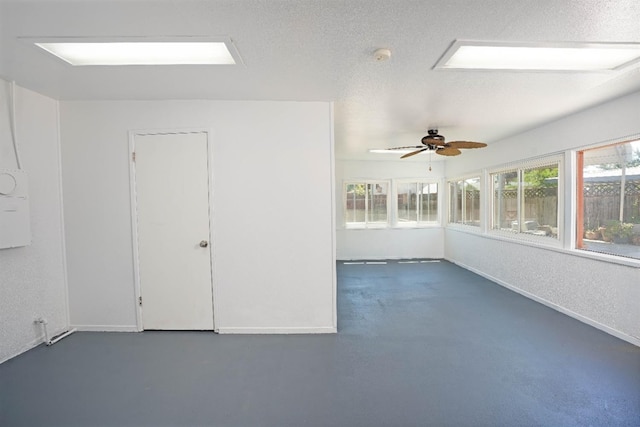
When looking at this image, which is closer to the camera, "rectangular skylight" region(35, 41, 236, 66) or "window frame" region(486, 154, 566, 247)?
"rectangular skylight" region(35, 41, 236, 66)

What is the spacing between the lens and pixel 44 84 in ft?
7.99

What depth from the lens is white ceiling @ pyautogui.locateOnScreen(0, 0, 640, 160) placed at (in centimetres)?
148

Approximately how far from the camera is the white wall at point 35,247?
2406mm

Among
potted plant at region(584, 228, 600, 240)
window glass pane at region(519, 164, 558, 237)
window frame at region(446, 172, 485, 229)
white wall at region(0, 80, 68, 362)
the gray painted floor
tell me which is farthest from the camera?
window frame at region(446, 172, 485, 229)

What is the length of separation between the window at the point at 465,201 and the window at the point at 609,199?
2.08 m

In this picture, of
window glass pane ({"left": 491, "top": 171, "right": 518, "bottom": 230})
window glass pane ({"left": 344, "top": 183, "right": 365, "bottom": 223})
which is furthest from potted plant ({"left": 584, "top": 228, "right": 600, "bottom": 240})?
window glass pane ({"left": 344, "top": 183, "right": 365, "bottom": 223})

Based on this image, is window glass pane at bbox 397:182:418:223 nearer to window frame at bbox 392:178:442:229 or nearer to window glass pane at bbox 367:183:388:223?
window frame at bbox 392:178:442:229

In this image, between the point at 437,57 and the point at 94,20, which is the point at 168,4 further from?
the point at 437,57

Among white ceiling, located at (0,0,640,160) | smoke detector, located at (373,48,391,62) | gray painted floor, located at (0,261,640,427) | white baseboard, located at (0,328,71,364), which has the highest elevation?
white ceiling, located at (0,0,640,160)

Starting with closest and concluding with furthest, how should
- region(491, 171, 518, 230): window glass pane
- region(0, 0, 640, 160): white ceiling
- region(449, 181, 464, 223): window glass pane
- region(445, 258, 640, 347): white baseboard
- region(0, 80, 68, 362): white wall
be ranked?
region(0, 0, 640, 160): white ceiling, region(0, 80, 68, 362): white wall, region(445, 258, 640, 347): white baseboard, region(491, 171, 518, 230): window glass pane, region(449, 181, 464, 223): window glass pane

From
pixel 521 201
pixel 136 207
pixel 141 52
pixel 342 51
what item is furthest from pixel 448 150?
pixel 136 207

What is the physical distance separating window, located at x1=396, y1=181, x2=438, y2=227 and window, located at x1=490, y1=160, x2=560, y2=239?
5.65ft

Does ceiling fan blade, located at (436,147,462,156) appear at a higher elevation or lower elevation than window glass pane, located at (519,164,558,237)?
higher

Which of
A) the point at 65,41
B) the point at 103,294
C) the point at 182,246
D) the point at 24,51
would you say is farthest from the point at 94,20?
the point at 103,294
